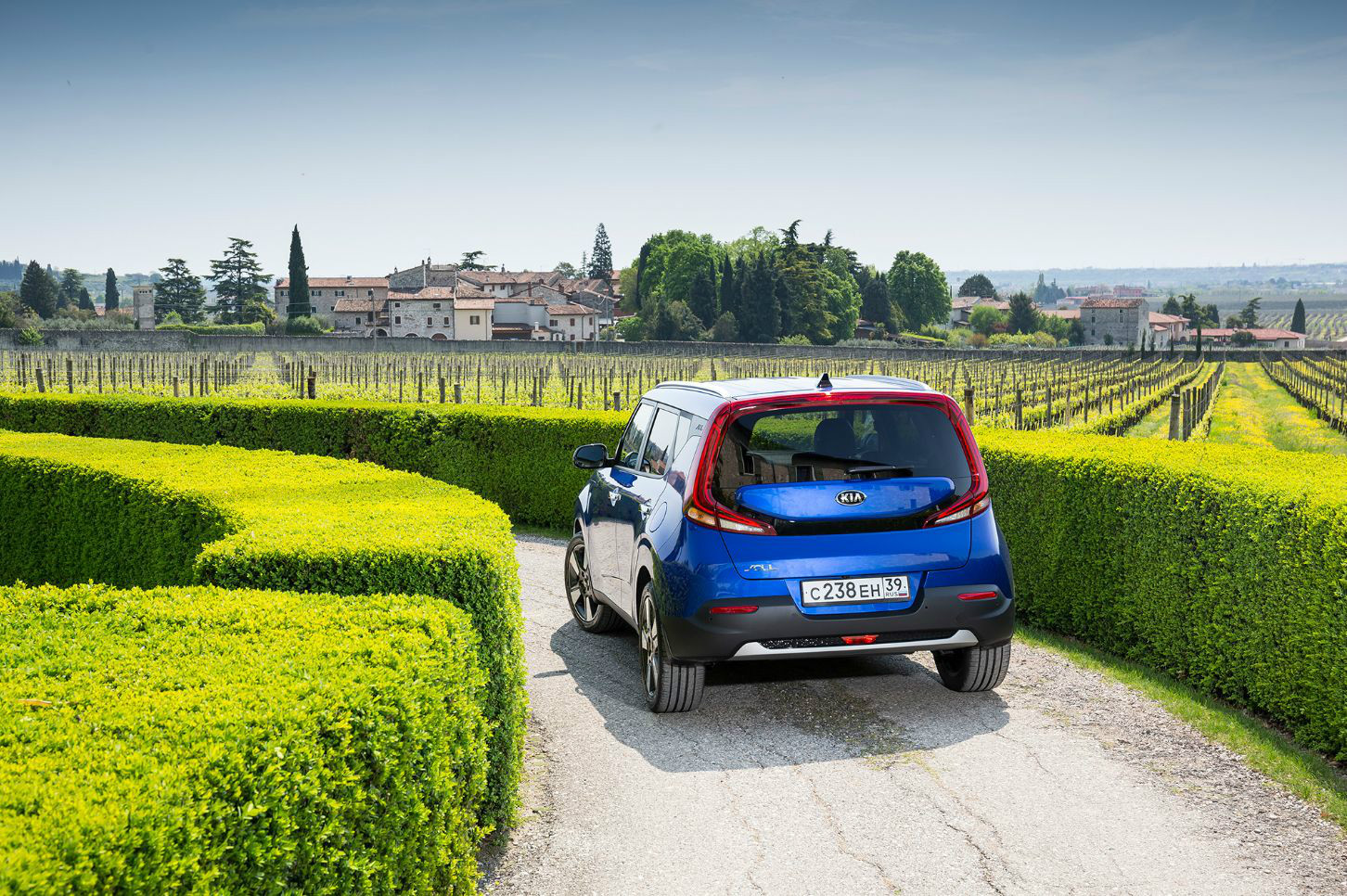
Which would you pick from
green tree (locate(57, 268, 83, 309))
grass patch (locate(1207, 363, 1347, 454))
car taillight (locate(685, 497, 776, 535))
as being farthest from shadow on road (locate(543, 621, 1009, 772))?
green tree (locate(57, 268, 83, 309))

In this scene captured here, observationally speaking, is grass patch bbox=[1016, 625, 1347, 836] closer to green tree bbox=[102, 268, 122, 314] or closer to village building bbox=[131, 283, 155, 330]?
village building bbox=[131, 283, 155, 330]

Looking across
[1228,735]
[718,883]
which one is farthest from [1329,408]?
[718,883]

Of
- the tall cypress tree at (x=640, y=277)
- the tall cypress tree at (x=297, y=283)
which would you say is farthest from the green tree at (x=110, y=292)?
the tall cypress tree at (x=640, y=277)

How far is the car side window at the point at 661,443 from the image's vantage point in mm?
7842

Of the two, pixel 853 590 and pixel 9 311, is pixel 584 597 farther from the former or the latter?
pixel 9 311

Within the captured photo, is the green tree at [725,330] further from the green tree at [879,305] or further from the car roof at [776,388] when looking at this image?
the car roof at [776,388]

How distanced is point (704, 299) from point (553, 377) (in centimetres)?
6280

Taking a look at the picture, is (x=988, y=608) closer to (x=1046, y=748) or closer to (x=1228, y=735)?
(x=1046, y=748)

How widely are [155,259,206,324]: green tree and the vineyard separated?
6695cm

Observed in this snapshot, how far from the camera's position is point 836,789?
626cm

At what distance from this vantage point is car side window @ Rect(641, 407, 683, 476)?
784cm

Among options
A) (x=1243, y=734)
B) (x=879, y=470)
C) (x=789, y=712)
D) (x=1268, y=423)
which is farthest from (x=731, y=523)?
(x=1268, y=423)

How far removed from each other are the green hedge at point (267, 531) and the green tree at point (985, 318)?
182692mm

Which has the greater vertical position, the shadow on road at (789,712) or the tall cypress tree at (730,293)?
the tall cypress tree at (730,293)
